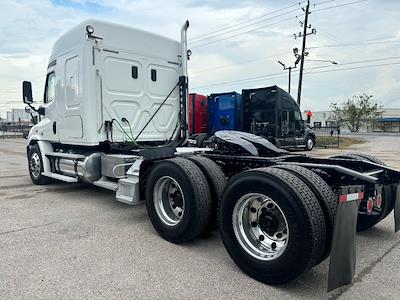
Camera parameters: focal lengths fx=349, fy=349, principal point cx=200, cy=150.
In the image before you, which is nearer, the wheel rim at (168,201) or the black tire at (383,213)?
the black tire at (383,213)

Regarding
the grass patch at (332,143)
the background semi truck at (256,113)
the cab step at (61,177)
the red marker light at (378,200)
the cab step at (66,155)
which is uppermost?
the background semi truck at (256,113)

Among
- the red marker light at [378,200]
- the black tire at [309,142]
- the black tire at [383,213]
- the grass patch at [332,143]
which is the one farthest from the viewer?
the grass patch at [332,143]

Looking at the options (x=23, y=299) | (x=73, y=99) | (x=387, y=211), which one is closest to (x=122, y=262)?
(x=23, y=299)

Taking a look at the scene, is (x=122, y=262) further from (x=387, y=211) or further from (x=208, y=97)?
(x=208, y=97)

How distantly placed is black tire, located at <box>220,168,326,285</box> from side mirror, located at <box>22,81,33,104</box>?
20.5 ft

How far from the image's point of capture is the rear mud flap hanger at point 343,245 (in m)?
2.80

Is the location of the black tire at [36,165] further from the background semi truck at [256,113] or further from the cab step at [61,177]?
the background semi truck at [256,113]

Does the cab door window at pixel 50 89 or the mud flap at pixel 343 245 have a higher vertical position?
the cab door window at pixel 50 89

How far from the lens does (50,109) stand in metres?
7.44

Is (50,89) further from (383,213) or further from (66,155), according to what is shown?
(383,213)

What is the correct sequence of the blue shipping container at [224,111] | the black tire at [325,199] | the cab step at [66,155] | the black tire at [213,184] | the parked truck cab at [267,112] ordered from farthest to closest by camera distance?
the blue shipping container at [224,111] < the parked truck cab at [267,112] < the cab step at [66,155] < the black tire at [213,184] < the black tire at [325,199]

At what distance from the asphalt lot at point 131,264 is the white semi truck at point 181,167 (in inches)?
9.1

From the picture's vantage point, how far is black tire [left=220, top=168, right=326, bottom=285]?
9.41 ft

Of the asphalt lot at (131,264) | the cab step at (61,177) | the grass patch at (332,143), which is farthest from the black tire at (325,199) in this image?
the grass patch at (332,143)
